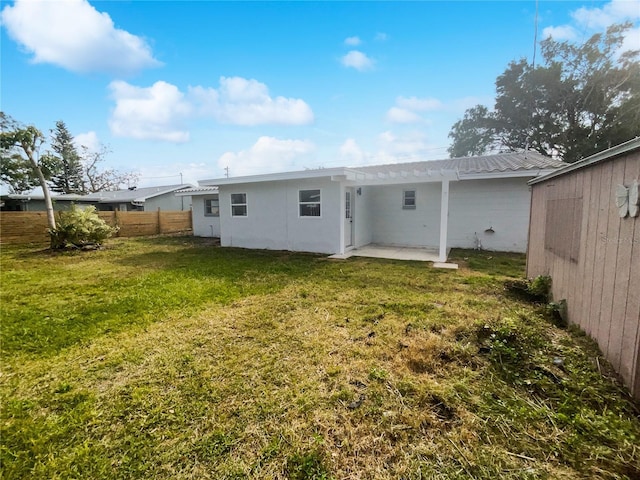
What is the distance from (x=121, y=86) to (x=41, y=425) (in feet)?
40.0

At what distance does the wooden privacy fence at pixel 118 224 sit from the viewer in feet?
38.4

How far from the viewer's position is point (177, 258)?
9062 millimetres

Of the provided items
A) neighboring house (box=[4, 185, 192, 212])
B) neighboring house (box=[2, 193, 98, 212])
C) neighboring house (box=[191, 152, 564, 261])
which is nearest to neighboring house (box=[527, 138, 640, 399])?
neighboring house (box=[191, 152, 564, 261])

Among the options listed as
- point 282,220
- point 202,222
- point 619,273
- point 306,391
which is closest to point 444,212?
point 282,220

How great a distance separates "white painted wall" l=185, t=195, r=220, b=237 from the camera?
15.2 meters

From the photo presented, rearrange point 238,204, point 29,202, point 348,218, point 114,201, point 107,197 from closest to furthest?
point 348,218 < point 238,204 < point 29,202 < point 114,201 < point 107,197

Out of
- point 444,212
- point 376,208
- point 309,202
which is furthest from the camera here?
point 376,208

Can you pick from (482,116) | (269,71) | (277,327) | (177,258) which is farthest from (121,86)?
(482,116)

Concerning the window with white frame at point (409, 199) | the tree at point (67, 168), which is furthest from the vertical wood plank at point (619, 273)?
the tree at point (67, 168)

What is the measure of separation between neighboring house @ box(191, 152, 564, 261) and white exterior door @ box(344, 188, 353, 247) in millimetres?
34

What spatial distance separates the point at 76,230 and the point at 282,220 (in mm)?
7509

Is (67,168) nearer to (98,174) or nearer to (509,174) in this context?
(98,174)

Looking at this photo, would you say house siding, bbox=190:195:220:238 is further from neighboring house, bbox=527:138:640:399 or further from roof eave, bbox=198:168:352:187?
neighboring house, bbox=527:138:640:399

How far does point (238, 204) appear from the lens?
10938mm
